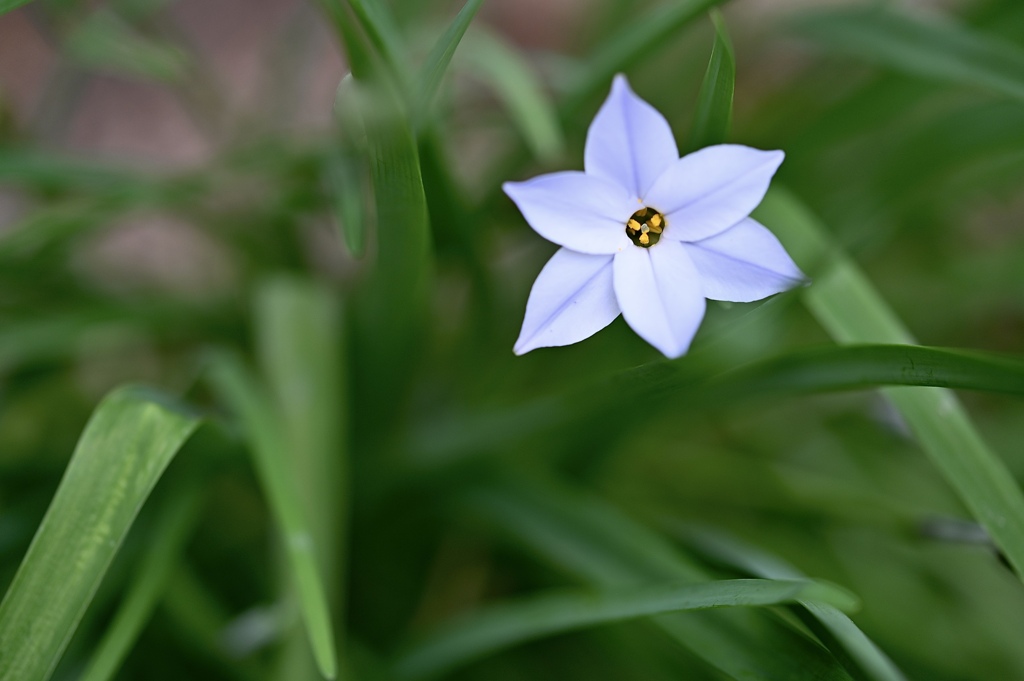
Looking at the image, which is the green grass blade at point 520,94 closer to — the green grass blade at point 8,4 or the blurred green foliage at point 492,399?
the blurred green foliage at point 492,399

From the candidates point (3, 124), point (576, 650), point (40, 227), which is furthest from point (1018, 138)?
point (3, 124)

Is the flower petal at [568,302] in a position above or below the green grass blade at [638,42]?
below

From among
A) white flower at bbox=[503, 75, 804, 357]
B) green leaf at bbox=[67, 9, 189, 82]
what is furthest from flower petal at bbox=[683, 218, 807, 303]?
green leaf at bbox=[67, 9, 189, 82]

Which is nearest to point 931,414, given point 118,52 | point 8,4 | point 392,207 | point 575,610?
point 575,610

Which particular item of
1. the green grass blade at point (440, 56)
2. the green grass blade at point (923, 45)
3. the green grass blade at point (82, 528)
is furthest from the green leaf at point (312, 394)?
the green grass blade at point (923, 45)

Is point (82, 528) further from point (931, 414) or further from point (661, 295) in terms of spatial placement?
point (931, 414)

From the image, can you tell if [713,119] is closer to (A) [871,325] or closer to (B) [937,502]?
(A) [871,325]

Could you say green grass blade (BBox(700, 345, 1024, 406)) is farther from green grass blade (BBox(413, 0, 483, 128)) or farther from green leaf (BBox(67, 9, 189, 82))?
green leaf (BBox(67, 9, 189, 82))
